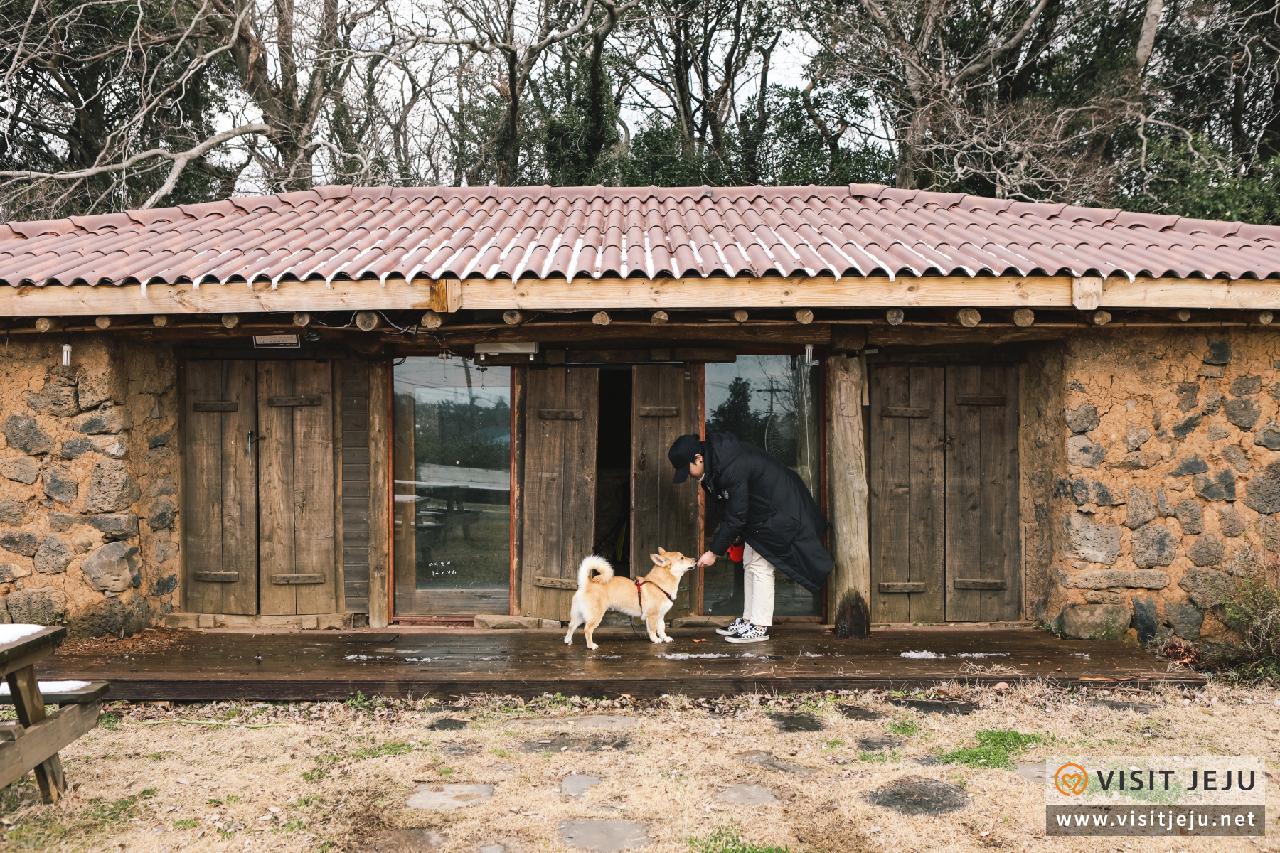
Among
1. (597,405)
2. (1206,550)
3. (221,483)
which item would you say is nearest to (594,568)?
(597,405)

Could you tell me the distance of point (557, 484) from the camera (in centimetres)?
645

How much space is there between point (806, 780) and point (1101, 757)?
4.64ft

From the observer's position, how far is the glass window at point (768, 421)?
21.7 ft

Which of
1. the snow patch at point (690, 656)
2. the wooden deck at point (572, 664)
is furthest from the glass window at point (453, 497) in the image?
the snow patch at point (690, 656)

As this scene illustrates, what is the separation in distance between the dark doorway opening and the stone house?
998 mm

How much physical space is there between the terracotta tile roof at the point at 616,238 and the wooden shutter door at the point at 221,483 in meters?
1.02

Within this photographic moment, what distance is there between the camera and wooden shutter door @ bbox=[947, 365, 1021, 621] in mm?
6566

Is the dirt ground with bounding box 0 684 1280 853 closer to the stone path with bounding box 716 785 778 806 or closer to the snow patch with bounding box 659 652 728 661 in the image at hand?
the stone path with bounding box 716 785 778 806

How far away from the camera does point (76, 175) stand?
12.3 meters

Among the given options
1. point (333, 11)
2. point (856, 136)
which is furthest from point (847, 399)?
point (333, 11)

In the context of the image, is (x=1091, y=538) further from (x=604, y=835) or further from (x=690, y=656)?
(x=604, y=835)

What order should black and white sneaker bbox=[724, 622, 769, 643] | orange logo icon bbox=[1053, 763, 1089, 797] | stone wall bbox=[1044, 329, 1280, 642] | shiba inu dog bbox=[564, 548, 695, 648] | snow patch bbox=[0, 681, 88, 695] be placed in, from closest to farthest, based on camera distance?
1. orange logo icon bbox=[1053, 763, 1089, 797]
2. snow patch bbox=[0, 681, 88, 695]
3. shiba inu dog bbox=[564, 548, 695, 648]
4. stone wall bbox=[1044, 329, 1280, 642]
5. black and white sneaker bbox=[724, 622, 769, 643]

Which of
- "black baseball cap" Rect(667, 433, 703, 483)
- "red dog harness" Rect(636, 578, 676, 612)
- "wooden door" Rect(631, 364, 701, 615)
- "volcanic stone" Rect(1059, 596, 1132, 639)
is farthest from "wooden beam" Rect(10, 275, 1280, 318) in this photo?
"volcanic stone" Rect(1059, 596, 1132, 639)

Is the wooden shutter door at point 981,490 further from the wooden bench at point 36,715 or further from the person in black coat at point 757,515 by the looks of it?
the wooden bench at point 36,715
